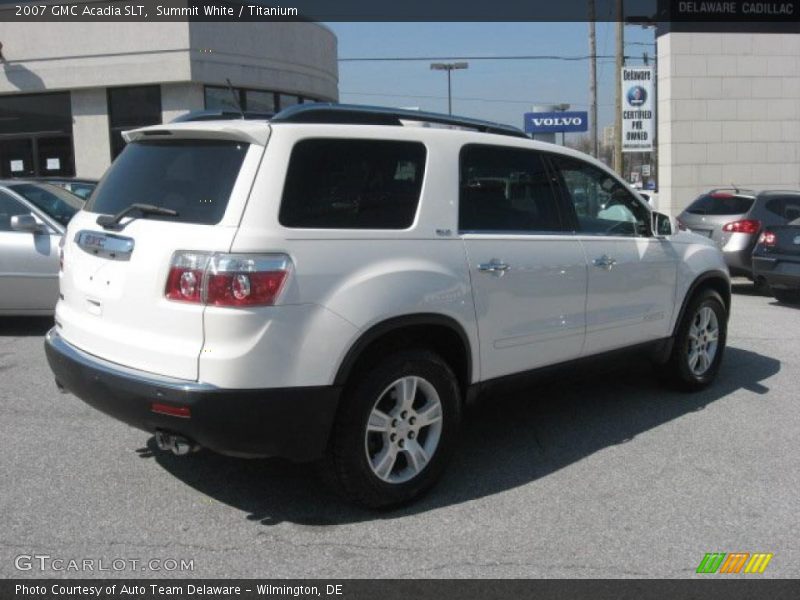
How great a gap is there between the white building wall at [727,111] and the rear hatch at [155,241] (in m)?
15.1

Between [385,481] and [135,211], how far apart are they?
1761mm

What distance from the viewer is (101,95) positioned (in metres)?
18.8

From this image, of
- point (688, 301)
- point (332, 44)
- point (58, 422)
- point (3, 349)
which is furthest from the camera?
point (332, 44)

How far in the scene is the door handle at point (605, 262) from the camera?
4.83 meters

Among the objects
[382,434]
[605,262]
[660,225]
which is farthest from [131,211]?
[660,225]

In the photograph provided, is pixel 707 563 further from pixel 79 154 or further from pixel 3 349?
pixel 79 154

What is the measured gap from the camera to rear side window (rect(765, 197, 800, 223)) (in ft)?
35.6

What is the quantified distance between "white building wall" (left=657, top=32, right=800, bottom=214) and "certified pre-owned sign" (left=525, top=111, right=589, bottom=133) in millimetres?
2852

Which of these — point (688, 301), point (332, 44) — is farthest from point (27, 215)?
point (332, 44)

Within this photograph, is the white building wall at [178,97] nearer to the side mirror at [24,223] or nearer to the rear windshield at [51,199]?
the rear windshield at [51,199]

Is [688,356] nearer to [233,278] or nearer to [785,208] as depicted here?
[233,278]

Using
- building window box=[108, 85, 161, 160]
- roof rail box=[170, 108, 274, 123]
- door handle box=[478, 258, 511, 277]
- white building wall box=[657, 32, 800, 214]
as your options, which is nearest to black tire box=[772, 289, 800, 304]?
white building wall box=[657, 32, 800, 214]

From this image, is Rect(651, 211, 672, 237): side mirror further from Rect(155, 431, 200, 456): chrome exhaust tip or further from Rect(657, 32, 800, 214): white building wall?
Rect(657, 32, 800, 214): white building wall

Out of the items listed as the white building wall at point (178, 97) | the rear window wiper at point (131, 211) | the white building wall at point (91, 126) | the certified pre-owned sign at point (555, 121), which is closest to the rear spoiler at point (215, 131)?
the rear window wiper at point (131, 211)
